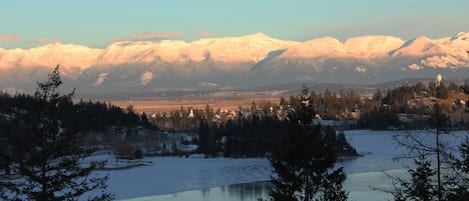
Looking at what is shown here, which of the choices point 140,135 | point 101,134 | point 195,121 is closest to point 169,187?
point 101,134

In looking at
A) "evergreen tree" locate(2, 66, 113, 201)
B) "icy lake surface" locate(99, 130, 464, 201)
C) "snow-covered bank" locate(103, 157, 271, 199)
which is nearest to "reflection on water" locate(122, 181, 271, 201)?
"icy lake surface" locate(99, 130, 464, 201)

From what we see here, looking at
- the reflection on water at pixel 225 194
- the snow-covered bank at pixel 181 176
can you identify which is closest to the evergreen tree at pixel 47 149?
the reflection on water at pixel 225 194

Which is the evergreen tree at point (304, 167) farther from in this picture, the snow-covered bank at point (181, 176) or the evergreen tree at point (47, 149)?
the snow-covered bank at point (181, 176)

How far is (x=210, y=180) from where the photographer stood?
53438 mm

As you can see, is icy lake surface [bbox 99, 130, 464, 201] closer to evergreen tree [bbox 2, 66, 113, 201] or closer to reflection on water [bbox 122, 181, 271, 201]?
reflection on water [bbox 122, 181, 271, 201]

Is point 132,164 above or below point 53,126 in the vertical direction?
below

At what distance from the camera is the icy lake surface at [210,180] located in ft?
138

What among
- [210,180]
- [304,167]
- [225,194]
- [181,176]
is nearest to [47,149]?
[304,167]

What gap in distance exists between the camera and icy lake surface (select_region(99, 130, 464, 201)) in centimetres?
4212

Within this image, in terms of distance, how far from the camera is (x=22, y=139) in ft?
45.6

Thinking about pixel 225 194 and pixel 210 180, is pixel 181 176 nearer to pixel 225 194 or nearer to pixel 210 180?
pixel 210 180

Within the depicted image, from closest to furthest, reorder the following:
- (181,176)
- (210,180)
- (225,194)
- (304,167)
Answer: (304,167)
(225,194)
(210,180)
(181,176)

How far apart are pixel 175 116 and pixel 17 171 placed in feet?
515

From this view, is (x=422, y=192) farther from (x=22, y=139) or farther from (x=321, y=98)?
(x=321, y=98)
